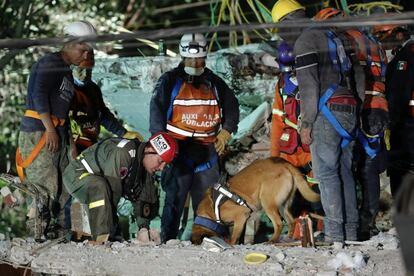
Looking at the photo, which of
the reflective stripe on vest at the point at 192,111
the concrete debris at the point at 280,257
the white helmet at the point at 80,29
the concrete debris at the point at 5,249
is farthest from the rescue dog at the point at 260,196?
the white helmet at the point at 80,29

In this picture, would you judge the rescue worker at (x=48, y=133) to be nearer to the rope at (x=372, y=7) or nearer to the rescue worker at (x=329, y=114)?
the rescue worker at (x=329, y=114)

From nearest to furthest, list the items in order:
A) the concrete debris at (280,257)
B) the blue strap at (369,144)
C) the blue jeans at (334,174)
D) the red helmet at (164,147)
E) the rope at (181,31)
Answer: the rope at (181,31), the concrete debris at (280,257), the blue jeans at (334,174), the red helmet at (164,147), the blue strap at (369,144)

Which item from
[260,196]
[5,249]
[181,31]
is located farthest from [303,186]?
[181,31]

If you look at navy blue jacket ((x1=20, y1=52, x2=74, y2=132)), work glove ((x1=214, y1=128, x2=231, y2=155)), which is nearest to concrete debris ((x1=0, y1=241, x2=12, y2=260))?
navy blue jacket ((x1=20, y1=52, x2=74, y2=132))

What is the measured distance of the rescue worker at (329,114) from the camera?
9.38 m

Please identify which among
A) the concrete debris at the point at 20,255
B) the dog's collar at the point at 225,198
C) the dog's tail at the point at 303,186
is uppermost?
the dog's tail at the point at 303,186

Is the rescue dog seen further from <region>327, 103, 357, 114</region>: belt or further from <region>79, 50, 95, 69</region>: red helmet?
<region>79, 50, 95, 69</region>: red helmet

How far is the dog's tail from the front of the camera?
10320mm

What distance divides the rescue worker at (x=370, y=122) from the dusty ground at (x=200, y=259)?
1.70 feet

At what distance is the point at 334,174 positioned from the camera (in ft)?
31.0

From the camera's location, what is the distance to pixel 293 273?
28.6ft

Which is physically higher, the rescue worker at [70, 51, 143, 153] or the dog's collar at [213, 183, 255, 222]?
the rescue worker at [70, 51, 143, 153]

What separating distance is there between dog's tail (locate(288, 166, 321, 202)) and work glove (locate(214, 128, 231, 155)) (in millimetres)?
819

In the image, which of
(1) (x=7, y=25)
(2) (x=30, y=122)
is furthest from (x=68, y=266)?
(1) (x=7, y=25)
